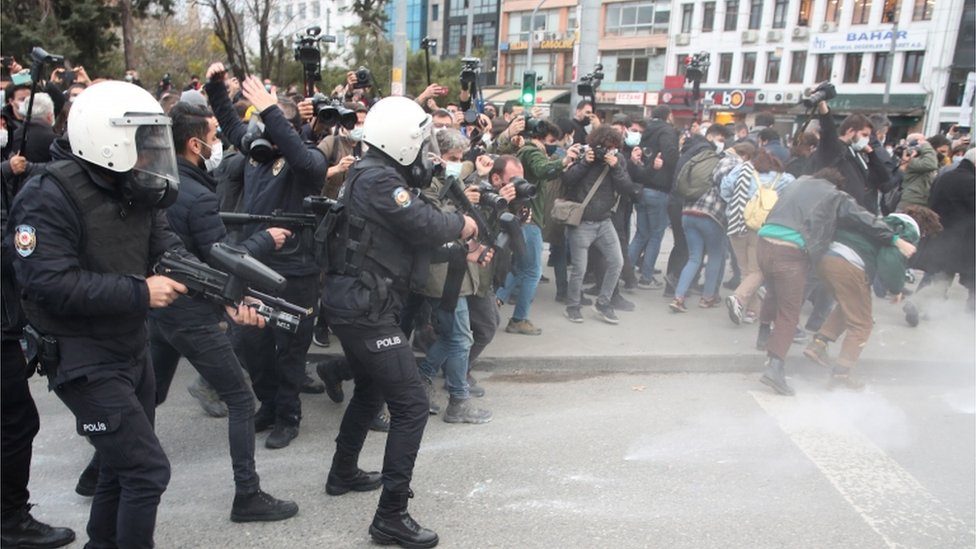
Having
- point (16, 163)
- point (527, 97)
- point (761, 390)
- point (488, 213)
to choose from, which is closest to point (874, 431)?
point (761, 390)

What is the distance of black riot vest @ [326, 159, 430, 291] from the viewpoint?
322cm

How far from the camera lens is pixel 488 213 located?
4262mm

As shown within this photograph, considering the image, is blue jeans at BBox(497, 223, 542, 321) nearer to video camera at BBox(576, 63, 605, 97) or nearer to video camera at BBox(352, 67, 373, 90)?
video camera at BBox(352, 67, 373, 90)

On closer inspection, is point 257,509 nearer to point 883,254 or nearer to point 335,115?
point 335,115

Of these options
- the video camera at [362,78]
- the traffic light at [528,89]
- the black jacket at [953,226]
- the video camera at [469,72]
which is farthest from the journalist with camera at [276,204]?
the traffic light at [528,89]

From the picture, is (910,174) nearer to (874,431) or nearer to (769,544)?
(874,431)

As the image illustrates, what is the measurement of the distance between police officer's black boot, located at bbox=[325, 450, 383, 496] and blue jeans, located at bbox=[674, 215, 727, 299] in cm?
447

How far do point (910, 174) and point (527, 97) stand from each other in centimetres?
546

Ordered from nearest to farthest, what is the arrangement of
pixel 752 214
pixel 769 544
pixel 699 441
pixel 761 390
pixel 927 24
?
pixel 769 544 → pixel 699 441 → pixel 761 390 → pixel 752 214 → pixel 927 24

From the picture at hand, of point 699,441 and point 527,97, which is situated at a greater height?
point 527,97

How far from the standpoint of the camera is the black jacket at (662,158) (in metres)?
7.62

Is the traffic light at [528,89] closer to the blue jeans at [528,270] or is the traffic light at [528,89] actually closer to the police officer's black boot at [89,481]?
the blue jeans at [528,270]

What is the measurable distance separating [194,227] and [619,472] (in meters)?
2.53

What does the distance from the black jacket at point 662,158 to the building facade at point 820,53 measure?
28889 millimetres
